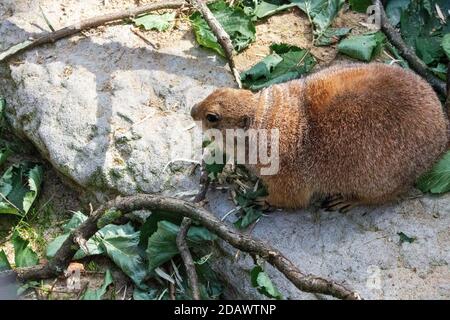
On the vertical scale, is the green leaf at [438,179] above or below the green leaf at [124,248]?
above

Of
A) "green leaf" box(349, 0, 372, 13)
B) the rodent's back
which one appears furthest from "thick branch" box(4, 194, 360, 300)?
"green leaf" box(349, 0, 372, 13)

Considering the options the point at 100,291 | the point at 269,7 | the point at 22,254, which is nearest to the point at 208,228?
the point at 100,291

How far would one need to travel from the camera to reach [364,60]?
5.63 m

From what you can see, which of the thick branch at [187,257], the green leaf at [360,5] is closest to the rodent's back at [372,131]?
the thick branch at [187,257]

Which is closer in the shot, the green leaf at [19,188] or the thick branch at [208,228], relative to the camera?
the thick branch at [208,228]

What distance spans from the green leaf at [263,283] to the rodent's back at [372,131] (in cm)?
81

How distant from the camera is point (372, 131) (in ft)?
14.9

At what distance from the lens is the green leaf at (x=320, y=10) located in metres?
5.96

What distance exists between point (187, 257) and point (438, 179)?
176 centimetres

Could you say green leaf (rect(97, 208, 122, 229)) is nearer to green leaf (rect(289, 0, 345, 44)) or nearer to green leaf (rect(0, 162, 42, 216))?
green leaf (rect(0, 162, 42, 216))

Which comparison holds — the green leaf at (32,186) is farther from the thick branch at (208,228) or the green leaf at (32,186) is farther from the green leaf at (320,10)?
the green leaf at (320,10)

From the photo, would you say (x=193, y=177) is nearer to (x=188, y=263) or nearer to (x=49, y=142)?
(x=188, y=263)

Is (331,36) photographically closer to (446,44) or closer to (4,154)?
(446,44)

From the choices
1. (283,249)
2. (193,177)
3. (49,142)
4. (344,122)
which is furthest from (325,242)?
(49,142)
